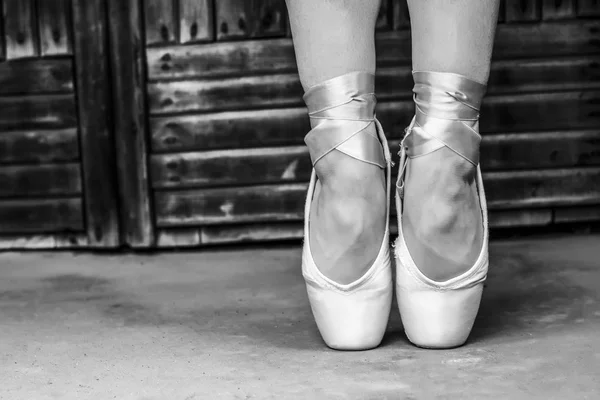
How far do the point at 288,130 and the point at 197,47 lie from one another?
33 centimetres

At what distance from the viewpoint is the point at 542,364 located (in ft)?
3.84

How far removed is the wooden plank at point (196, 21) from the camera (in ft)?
7.25

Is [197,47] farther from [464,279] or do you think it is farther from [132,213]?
[464,279]

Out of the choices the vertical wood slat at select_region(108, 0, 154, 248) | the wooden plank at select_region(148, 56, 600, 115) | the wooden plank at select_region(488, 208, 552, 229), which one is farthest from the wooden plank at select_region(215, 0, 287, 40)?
the wooden plank at select_region(488, 208, 552, 229)

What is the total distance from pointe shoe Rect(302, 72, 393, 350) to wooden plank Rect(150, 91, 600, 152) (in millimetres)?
943

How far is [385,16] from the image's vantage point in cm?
219

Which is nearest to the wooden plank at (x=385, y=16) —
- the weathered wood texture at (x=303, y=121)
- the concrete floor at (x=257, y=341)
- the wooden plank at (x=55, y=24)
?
the weathered wood texture at (x=303, y=121)

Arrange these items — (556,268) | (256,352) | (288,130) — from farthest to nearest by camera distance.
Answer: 1. (288,130)
2. (556,268)
3. (256,352)

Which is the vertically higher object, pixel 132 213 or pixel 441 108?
pixel 441 108

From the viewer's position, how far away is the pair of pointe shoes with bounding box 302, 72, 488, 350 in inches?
→ 48.4

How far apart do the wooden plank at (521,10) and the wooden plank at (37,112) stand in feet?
3.93

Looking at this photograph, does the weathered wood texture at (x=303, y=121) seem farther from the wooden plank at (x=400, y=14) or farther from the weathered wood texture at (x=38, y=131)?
the weathered wood texture at (x=38, y=131)

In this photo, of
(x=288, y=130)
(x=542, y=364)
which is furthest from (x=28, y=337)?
(x=288, y=130)

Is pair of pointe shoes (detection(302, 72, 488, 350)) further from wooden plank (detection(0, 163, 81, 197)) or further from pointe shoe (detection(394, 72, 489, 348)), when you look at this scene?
wooden plank (detection(0, 163, 81, 197))
